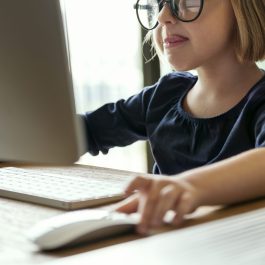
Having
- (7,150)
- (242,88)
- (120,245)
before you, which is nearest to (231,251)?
(120,245)

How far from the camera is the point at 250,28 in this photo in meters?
1.19

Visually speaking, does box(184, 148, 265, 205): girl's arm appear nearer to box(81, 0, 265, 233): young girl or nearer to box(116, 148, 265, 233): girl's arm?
box(116, 148, 265, 233): girl's arm

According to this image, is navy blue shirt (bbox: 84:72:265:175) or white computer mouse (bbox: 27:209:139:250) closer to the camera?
white computer mouse (bbox: 27:209:139:250)

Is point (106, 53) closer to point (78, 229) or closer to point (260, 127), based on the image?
point (260, 127)

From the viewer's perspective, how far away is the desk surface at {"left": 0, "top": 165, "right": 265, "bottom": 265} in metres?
0.60

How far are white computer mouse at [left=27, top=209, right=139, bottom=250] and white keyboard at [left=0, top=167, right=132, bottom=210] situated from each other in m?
0.13

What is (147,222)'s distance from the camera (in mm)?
671

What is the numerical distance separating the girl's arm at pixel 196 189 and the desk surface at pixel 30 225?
0.01m

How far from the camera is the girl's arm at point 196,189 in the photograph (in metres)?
0.68

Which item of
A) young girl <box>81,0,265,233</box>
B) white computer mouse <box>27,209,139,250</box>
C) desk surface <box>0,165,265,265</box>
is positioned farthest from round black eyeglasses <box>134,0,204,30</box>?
white computer mouse <box>27,209,139,250</box>

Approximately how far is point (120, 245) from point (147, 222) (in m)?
0.07

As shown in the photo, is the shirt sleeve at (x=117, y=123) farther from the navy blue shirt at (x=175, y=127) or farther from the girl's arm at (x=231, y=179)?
the girl's arm at (x=231, y=179)

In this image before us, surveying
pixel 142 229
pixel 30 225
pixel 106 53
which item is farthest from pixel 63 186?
pixel 106 53

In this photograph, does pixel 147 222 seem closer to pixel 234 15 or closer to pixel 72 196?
pixel 72 196
